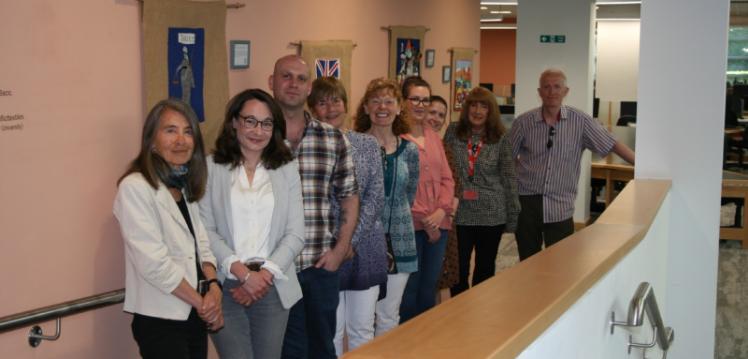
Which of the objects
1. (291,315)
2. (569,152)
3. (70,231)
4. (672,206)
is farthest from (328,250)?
(569,152)

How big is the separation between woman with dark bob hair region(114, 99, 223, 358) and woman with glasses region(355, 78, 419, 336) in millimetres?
1388

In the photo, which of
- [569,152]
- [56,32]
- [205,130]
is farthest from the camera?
[569,152]

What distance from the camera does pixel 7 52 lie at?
3.01 meters

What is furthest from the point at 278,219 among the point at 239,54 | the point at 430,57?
the point at 430,57

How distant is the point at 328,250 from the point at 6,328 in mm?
1385

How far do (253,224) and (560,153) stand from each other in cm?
288

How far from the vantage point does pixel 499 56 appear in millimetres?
24953

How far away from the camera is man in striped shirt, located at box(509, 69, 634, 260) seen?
18.9ft

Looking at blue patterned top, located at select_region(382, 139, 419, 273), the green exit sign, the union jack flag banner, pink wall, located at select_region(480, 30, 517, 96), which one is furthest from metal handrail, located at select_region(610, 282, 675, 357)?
pink wall, located at select_region(480, 30, 517, 96)

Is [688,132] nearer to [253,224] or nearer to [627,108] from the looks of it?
[253,224]

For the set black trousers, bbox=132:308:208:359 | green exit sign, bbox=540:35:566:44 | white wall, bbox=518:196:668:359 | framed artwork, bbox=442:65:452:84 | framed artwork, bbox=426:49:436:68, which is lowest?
black trousers, bbox=132:308:208:359

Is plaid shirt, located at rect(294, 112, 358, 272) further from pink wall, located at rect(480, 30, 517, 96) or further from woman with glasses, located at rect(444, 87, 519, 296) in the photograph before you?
pink wall, located at rect(480, 30, 517, 96)

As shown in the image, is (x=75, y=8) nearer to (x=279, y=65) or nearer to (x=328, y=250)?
(x=279, y=65)

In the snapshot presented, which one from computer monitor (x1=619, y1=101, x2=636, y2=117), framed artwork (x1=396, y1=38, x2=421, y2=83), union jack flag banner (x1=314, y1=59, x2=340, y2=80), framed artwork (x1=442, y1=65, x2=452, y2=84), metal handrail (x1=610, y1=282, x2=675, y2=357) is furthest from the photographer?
computer monitor (x1=619, y1=101, x2=636, y2=117)
